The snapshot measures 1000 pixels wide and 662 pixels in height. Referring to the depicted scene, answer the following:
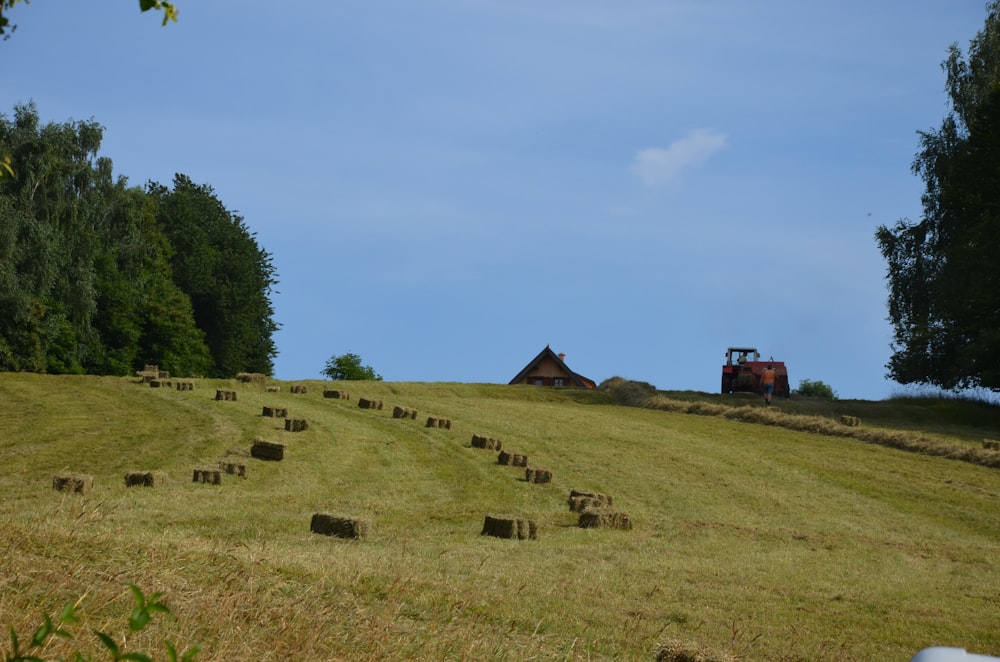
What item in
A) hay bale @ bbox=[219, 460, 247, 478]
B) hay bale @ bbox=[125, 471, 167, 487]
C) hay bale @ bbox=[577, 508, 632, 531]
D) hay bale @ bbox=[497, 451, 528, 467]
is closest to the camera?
hay bale @ bbox=[577, 508, 632, 531]

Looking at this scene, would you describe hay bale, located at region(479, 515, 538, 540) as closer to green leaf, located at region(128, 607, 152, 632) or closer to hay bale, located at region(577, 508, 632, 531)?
hay bale, located at region(577, 508, 632, 531)

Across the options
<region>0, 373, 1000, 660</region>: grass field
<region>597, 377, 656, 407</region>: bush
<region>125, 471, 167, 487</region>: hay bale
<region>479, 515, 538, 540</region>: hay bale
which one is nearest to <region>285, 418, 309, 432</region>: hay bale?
<region>0, 373, 1000, 660</region>: grass field

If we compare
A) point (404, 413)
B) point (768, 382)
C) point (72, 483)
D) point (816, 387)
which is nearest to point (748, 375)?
point (768, 382)

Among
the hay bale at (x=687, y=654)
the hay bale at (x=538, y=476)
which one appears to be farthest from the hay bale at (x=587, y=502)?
the hay bale at (x=687, y=654)

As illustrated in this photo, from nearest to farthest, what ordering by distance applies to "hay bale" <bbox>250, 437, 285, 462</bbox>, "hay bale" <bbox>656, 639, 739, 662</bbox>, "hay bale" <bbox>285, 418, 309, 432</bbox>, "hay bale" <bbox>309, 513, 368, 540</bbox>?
"hay bale" <bbox>656, 639, 739, 662</bbox> < "hay bale" <bbox>309, 513, 368, 540</bbox> < "hay bale" <bbox>250, 437, 285, 462</bbox> < "hay bale" <bbox>285, 418, 309, 432</bbox>

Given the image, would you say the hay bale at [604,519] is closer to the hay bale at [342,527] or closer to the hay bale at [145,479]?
the hay bale at [342,527]

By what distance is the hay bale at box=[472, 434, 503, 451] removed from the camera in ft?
94.7

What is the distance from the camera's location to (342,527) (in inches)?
650

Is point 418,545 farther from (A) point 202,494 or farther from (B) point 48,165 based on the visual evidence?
(B) point 48,165

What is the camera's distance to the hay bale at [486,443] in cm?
2886

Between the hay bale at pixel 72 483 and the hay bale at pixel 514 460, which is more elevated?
the hay bale at pixel 514 460

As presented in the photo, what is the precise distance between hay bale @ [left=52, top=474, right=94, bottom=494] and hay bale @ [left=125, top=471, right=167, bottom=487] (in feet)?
3.32

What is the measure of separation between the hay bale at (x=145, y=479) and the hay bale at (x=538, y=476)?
7.98m

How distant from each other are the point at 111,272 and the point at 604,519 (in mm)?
56589
